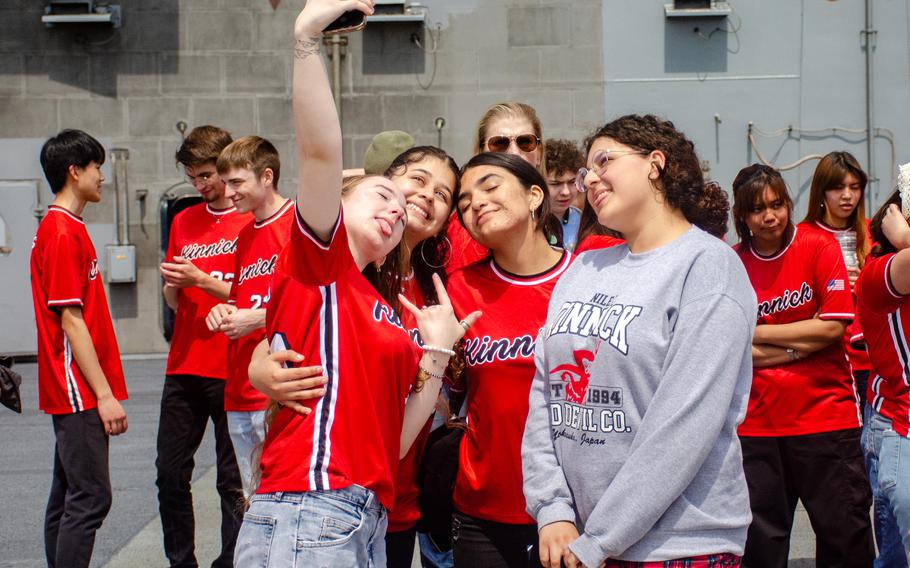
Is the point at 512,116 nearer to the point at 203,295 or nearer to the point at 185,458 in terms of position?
the point at 203,295

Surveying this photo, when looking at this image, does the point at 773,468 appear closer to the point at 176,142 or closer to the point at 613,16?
the point at 613,16

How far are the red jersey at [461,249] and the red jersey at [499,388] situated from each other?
0.36m

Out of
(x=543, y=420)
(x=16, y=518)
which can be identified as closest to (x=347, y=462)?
(x=543, y=420)

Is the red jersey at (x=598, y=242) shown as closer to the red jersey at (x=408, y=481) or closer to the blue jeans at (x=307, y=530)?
the red jersey at (x=408, y=481)

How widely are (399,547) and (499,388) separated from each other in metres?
0.66

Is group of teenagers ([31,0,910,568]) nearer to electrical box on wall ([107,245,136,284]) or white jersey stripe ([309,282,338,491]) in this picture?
white jersey stripe ([309,282,338,491])

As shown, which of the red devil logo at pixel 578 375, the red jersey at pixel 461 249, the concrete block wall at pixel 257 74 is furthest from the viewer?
the concrete block wall at pixel 257 74

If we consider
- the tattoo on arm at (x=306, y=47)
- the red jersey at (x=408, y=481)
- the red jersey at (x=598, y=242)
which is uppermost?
the tattoo on arm at (x=306, y=47)

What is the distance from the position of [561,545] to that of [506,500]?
64 cm

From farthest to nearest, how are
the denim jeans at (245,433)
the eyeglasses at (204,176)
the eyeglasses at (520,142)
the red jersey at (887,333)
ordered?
the eyeglasses at (204,176)
the denim jeans at (245,433)
the eyeglasses at (520,142)
the red jersey at (887,333)

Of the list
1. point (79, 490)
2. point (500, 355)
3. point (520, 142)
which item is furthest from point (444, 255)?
point (79, 490)

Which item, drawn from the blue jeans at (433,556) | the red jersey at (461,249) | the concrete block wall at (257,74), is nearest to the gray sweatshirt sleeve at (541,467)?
the red jersey at (461,249)

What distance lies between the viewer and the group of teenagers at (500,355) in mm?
2469

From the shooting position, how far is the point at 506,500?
3207 mm
